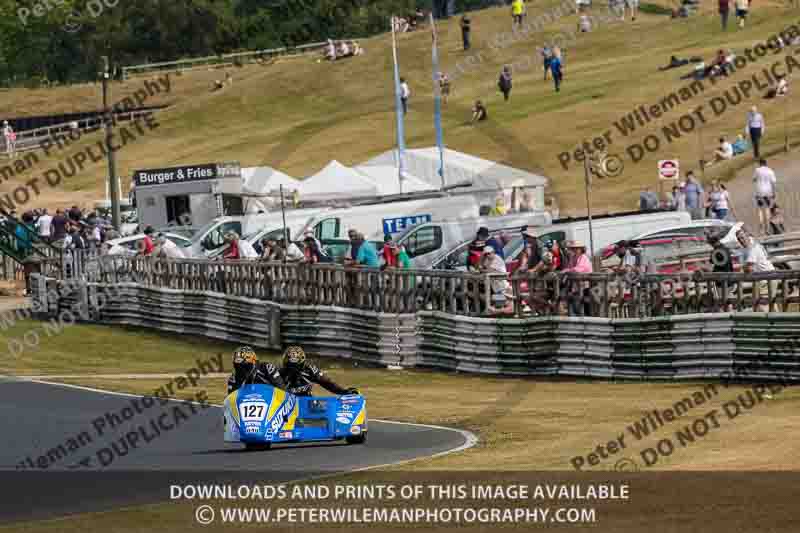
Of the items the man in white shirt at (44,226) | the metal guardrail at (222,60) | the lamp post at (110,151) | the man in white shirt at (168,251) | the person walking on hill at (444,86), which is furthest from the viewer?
the metal guardrail at (222,60)

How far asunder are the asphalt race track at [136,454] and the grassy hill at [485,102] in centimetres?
3115

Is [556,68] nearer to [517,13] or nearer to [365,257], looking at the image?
[517,13]

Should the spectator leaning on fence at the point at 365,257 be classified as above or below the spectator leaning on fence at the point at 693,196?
below

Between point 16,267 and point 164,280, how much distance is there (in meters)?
12.7

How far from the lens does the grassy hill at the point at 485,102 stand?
5759 centimetres

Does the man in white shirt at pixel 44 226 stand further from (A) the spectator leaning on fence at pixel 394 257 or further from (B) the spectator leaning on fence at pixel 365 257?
(A) the spectator leaning on fence at pixel 394 257

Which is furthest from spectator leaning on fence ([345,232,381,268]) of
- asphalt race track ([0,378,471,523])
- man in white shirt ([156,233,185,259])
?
asphalt race track ([0,378,471,523])

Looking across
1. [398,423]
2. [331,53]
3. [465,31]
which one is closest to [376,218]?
[398,423]

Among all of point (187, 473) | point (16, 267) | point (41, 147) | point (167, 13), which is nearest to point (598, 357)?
point (187, 473)

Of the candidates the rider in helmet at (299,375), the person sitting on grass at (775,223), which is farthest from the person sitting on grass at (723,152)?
the rider in helmet at (299,375)

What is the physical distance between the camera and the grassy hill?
57.6 m

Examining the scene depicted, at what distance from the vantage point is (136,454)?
53.9 ft

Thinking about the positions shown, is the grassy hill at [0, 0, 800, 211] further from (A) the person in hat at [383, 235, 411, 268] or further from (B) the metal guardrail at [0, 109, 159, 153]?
(A) the person in hat at [383, 235, 411, 268]

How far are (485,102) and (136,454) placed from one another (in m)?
55.5
